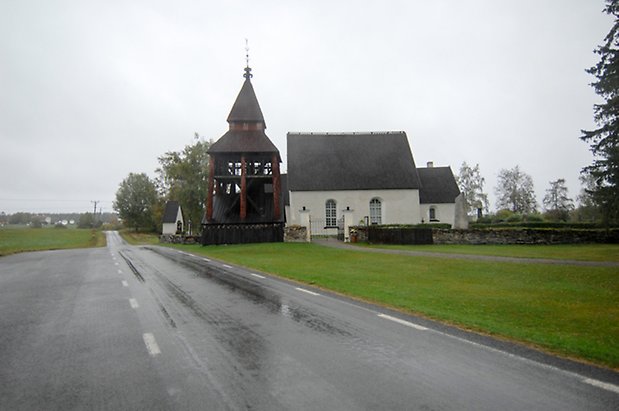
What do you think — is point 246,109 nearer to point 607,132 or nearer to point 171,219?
point 607,132

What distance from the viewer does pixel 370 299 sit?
9164 millimetres

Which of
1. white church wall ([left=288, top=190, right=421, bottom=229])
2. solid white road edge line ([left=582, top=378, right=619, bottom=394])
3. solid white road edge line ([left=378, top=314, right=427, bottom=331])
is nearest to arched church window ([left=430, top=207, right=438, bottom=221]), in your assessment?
white church wall ([left=288, top=190, right=421, bottom=229])

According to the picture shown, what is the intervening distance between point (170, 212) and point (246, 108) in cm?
3714

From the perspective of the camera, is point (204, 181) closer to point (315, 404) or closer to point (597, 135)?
point (597, 135)

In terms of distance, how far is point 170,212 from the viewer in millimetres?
66500

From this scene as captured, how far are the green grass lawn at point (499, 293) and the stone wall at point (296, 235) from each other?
36.2ft

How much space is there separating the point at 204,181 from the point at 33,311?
48.6 m

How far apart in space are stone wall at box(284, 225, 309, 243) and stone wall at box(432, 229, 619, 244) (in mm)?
10298

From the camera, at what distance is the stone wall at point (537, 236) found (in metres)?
24.7

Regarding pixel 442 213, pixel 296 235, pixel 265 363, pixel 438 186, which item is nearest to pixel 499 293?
pixel 265 363

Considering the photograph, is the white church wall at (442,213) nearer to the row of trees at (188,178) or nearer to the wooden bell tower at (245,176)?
the wooden bell tower at (245,176)

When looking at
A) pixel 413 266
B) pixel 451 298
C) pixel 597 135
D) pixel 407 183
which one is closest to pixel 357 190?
pixel 407 183

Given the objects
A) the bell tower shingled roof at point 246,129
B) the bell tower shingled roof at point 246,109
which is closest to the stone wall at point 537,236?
the bell tower shingled roof at point 246,129

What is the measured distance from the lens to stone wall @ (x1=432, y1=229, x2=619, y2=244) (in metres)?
24.7
